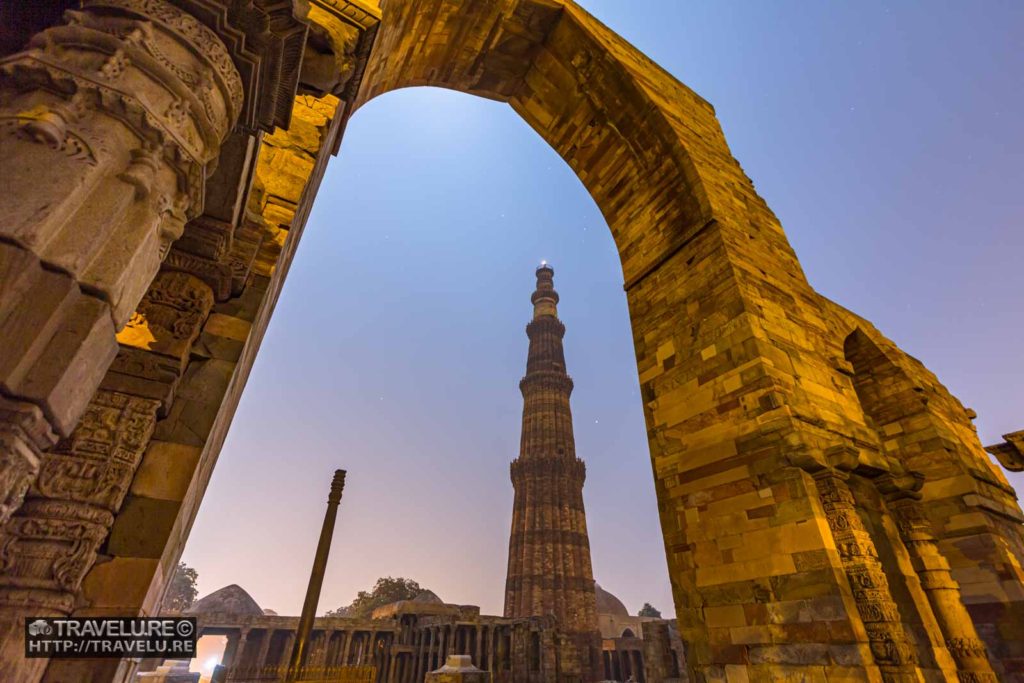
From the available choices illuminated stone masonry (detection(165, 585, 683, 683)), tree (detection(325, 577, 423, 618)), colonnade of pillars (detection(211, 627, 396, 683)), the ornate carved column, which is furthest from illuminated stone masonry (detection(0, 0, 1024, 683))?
tree (detection(325, 577, 423, 618))

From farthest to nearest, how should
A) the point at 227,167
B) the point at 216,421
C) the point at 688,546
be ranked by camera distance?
the point at 688,546 → the point at 216,421 → the point at 227,167

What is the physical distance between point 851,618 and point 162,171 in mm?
4395

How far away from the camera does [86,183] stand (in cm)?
121

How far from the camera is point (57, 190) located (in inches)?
44.8

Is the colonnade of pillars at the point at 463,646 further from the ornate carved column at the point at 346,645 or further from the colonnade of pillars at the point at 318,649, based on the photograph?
the ornate carved column at the point at 346,645

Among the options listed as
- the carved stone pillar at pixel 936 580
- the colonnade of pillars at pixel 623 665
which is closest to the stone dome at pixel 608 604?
the colonnade of pillars at pixel 623 665

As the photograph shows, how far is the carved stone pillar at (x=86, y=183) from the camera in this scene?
1047mm

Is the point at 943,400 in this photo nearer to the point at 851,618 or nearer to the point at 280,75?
the point at 851,618

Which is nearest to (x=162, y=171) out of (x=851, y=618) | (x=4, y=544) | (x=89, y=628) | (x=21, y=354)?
(x=21, y=354)

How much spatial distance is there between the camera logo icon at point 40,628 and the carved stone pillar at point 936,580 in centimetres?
530

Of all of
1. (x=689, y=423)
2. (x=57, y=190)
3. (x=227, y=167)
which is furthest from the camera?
(x=689, y=423)

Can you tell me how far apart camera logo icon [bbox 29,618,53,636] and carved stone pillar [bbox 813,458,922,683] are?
170 inches

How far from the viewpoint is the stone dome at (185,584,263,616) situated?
2241 cm

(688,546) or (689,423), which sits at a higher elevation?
(689,423)
